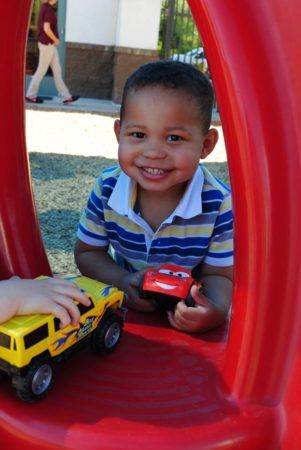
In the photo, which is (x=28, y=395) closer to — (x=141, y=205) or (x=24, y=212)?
(x=24, y=212)

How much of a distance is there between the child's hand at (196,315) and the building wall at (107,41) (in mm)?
6845

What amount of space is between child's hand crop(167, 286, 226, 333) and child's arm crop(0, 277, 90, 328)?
242 millimetres

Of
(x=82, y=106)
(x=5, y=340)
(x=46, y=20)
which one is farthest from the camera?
(x=82, y=106)

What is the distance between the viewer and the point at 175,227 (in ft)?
4.53

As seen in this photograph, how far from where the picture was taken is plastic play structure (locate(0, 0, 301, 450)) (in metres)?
0.78

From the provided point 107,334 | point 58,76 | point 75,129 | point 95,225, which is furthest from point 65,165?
point 58,76

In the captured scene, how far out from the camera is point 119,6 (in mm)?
7566

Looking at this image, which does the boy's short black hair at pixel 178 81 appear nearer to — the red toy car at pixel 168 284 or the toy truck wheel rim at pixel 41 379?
the red toy car at pixel 168 284

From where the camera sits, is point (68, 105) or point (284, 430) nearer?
point (284, 430)

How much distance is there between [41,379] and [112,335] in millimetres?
189

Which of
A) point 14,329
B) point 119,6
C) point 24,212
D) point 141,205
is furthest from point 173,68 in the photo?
point 119,6

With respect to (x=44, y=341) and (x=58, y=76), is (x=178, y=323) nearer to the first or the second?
(x=44, y=341)

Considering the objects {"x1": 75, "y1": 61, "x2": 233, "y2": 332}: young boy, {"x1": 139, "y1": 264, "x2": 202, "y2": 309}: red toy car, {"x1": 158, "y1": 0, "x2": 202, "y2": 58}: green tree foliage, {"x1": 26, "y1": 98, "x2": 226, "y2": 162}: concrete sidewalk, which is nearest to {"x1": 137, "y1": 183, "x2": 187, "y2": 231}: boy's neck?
{"x1": 75, "y1": 61, "x2": 233, "y2": 332}: young boy

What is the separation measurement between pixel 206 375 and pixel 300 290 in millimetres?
260
